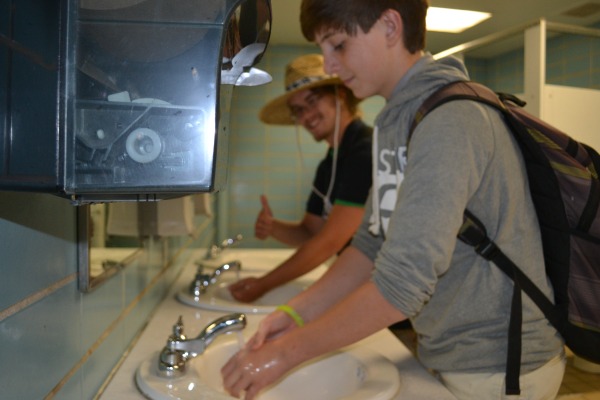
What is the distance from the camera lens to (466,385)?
776mm

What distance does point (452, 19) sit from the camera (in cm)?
319

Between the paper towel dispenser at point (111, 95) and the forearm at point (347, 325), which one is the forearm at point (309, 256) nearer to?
the forearm at point (347, 325)

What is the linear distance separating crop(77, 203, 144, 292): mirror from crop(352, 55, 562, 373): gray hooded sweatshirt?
0.37 meters

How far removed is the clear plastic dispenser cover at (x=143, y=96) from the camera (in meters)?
0.33

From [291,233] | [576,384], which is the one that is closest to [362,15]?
[576,384]

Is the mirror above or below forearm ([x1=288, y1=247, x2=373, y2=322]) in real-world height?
above

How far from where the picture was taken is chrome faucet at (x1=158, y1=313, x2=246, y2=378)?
702 millimetres

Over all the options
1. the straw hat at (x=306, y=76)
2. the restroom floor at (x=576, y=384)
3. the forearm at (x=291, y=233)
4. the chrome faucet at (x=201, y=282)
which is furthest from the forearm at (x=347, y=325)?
the forearm at (x=291, y=233)

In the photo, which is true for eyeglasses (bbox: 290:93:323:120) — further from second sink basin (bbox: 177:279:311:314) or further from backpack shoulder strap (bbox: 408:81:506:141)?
backpack shoulder strap (bbox: 408:81:506:141)

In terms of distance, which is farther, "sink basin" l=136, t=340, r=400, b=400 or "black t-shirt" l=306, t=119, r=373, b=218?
"black t-shirt" l=306, t=119, r=373, b=218

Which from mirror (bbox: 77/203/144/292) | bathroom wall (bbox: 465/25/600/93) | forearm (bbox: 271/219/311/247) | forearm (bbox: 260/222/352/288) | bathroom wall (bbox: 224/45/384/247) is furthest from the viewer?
bathroom wall (bbox: 224/45/384/247)

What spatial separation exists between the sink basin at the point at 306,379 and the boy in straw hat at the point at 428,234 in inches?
2.8

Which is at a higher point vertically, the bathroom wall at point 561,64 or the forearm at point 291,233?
the bathroom wall at point 561,64

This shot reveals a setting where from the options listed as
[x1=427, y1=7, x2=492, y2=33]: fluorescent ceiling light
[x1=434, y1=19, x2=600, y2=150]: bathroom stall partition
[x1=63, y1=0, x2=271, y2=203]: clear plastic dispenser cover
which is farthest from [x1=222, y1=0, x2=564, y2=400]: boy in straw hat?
[x1=427, y1=7, x2=492, y2=33]: fluorescent ceiling light
